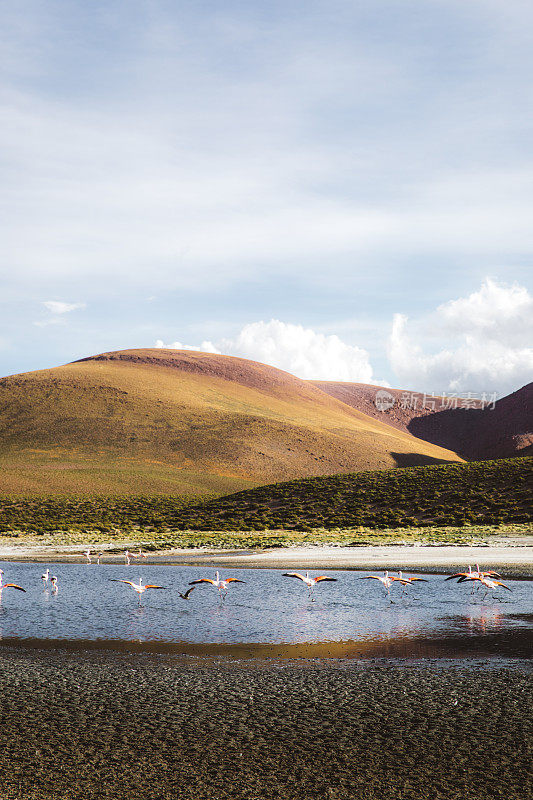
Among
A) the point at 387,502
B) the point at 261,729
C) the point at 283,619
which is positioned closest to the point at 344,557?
the point at 283,619

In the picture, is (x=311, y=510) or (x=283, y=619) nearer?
(x=283, y=619)

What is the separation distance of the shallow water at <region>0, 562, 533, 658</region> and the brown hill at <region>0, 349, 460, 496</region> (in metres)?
68.7

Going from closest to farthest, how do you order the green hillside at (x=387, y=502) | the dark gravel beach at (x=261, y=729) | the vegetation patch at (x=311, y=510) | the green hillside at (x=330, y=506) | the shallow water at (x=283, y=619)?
the dark gravel beach at (x=261, y=729)
the shallow water at (x=283, y=619)
the vegetation patch at (x=311, y=510)
the green hillside at (x=330, y=506)
the green hillside at (x=387, y=502)

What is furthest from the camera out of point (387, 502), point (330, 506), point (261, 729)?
point (330, 506)

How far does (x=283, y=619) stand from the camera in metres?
15.6

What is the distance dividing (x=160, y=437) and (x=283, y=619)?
10473 centimetres

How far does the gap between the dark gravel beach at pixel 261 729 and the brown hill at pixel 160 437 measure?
77.4 meters

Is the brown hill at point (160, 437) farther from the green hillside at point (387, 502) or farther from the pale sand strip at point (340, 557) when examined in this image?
the pale sand strip at point (340, 557)

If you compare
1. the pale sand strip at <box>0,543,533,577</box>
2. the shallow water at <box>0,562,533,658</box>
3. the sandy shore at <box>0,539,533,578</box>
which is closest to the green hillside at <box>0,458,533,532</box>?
the sandy shore at <box>0,539,533,578</box>

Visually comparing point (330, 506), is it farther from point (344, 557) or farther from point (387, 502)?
point (344, 557)

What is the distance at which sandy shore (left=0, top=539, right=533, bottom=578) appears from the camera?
91.7ft

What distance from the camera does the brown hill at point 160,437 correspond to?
9812cm

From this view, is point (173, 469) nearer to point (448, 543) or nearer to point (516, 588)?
point (448, 543)

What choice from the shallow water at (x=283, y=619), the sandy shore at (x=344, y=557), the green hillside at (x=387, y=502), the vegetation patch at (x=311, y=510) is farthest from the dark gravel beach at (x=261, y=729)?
the green hillside at (x=387, y=502)
